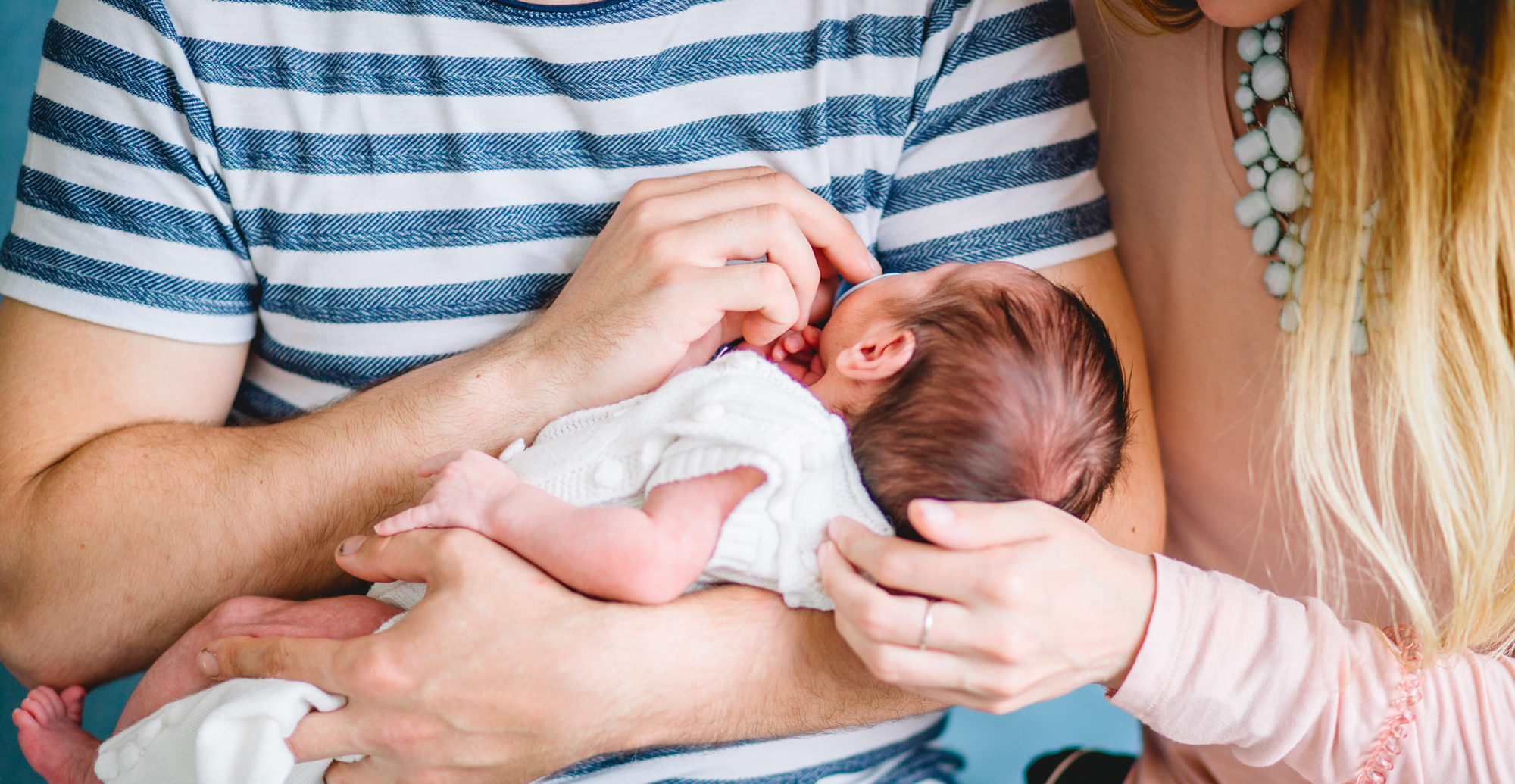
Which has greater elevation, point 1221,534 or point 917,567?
point 917,567

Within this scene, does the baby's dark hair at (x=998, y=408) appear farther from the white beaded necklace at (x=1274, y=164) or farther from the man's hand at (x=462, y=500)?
the man's hand at (x=462, y=500)

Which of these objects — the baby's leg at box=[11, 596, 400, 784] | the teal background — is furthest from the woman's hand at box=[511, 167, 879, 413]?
the teal background

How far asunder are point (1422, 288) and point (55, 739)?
5.30 feet

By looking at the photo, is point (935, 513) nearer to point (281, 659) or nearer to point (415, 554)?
point (415, 554)

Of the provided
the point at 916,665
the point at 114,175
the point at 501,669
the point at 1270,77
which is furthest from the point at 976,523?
the point at 114,175

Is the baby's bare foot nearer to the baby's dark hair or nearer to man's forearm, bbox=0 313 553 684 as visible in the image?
man's forearm, bbox=0 313 553 684

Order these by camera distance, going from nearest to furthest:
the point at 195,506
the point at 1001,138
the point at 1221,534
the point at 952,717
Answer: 1. the point at 195,506
2. the point at 1001,138
3. the point at 1221,534
4. the point at 952,717

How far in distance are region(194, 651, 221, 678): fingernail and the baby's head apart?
0.73 metres

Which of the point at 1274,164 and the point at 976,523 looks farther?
the point at 1274,164

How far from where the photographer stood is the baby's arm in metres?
0.88

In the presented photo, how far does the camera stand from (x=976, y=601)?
845 mm

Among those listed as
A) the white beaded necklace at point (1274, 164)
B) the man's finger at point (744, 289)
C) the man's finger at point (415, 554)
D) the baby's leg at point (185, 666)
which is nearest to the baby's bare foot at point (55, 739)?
the baby's leg at point (185, 666)

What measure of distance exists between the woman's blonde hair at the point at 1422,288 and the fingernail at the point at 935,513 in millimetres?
424

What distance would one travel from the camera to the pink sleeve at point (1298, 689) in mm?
947
